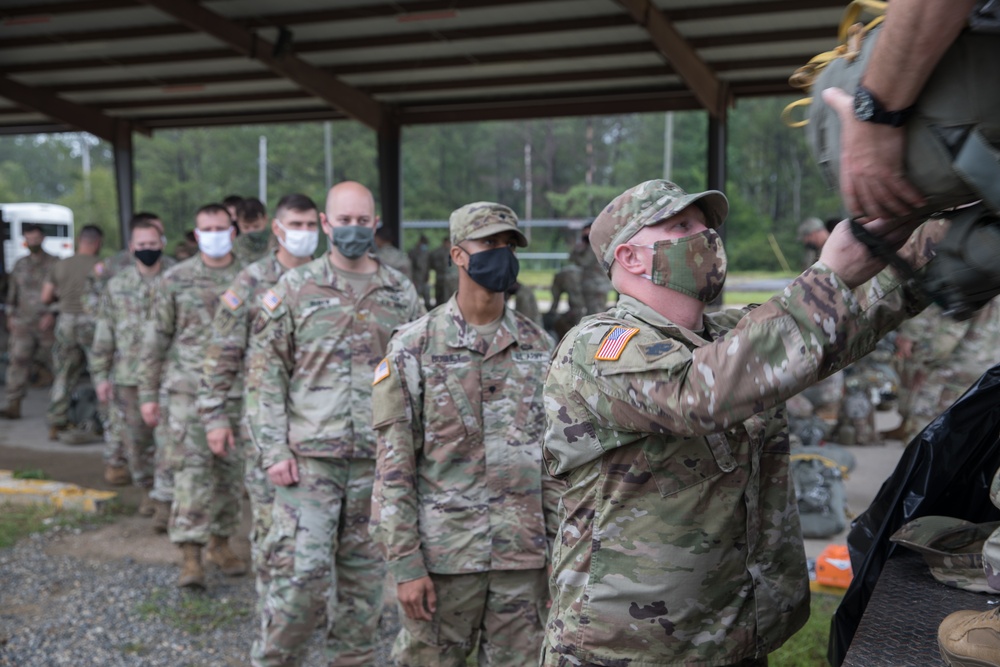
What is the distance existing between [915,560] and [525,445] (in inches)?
59.3

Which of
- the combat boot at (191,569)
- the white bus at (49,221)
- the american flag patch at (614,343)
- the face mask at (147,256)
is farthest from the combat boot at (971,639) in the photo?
the white bus at (49,221)

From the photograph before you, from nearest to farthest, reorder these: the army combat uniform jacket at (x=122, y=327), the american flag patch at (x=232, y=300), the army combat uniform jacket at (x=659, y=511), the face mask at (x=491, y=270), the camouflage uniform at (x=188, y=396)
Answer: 1. the army combat uniform jacket at (x=659, y=511)
2. the face mask at (x=491, y=270)
3. the american flag patch at (x=232, y=300)
4. the camouflage uniform at (x=188, y=396)
5. the army combat uniform jacket at (x=122, y=327)

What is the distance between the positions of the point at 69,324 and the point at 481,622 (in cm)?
899

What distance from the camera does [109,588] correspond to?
575cm

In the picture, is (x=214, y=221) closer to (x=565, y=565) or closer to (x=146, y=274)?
(x=146, y=274)

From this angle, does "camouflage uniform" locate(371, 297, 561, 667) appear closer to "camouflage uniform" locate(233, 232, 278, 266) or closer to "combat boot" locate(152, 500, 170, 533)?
"camouflage uniform" locate(233, 232, 278, 266)

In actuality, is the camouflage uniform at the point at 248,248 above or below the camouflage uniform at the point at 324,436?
above

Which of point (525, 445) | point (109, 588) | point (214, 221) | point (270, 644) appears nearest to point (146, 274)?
point (214, 221)

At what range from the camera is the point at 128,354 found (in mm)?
7824

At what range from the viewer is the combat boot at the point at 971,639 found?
1.53 metres

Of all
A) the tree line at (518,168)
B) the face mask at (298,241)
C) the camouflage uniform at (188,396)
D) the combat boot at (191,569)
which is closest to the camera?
the face mask at (298,241)

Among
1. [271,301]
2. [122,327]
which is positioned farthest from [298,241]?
[122,327]

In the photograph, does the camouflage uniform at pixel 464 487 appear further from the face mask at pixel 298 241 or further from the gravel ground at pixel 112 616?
the face mask at pixel 298 241

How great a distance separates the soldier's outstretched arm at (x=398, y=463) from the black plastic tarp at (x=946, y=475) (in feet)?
4.88
